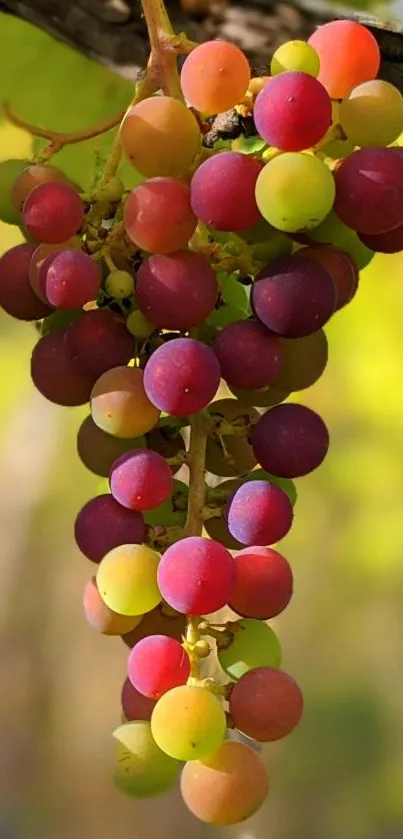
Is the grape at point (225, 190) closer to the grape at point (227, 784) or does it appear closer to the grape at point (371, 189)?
the grape at point (371, 189)

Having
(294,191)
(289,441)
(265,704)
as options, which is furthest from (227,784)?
(294,191)

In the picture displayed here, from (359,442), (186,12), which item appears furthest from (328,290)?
(359,442)

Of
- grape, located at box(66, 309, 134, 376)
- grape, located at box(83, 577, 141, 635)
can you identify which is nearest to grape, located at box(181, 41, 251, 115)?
grape, located at box(66, 309, 134, 376)

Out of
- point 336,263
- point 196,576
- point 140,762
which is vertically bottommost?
point 140,762

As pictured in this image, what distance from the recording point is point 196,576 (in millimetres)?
370

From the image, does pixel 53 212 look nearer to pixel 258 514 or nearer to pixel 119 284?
pixel 119 284

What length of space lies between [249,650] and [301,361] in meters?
0.14

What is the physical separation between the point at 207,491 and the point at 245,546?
31mm

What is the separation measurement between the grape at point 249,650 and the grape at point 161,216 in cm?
18

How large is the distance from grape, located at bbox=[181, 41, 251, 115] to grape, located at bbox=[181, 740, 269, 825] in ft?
0.93

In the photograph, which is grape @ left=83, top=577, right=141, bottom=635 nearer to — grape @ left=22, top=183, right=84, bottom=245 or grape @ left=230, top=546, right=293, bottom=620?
grape @ left=230, top=546, right=293, bottom=620

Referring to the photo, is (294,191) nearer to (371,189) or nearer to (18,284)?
(371,189)

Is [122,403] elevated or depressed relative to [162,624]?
elevated

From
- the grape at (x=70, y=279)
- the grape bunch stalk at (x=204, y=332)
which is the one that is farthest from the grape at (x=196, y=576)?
the grape at (x=70, y=279)
